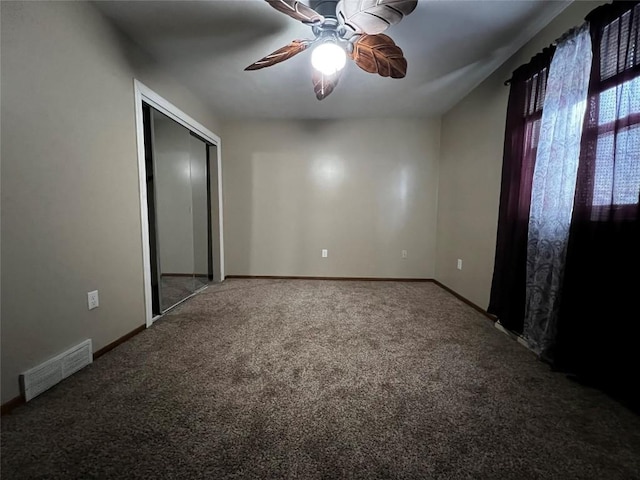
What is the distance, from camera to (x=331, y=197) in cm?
357

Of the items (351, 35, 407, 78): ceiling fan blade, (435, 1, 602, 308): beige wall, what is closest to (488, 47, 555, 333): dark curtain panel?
(435, 1, 602, 308): beige wall

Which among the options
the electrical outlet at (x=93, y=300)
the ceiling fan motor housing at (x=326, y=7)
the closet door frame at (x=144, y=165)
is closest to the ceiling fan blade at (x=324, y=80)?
the ceiling fan motor housing at (x=326, y=7)

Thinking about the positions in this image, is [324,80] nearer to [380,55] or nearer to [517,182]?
[380,55]

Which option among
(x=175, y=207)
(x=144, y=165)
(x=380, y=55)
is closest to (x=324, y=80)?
(x=380, y=55)

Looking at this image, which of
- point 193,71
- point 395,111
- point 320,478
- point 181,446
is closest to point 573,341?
point 320,478

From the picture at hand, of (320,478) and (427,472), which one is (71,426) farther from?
(427,472)

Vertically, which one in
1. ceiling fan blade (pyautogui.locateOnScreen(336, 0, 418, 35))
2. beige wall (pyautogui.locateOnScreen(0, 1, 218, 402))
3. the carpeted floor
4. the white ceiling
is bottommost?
the carpeted floor

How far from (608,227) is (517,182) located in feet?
2.43

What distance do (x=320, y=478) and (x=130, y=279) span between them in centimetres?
193

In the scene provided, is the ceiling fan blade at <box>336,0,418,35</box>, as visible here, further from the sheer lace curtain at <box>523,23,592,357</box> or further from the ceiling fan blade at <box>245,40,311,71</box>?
the sheer lace curtain at <box>523,23,592,357</box>

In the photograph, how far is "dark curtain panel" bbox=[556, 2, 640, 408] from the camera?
3.87ft

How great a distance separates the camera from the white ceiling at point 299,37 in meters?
1.59

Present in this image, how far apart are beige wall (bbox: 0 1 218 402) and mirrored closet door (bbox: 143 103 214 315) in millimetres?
227

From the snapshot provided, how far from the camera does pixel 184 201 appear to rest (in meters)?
2.68
